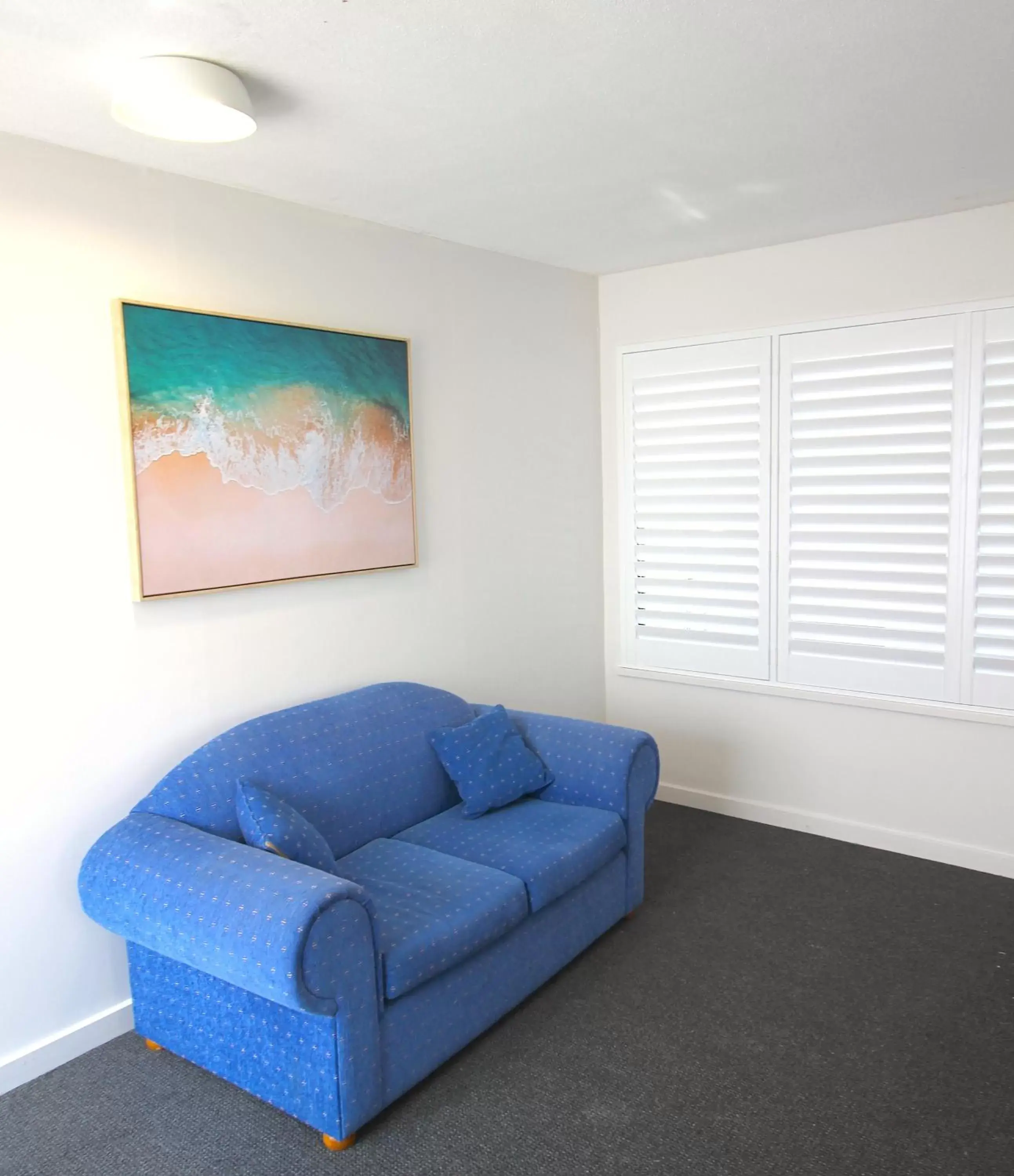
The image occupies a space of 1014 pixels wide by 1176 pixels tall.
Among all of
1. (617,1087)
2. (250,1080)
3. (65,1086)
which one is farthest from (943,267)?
(65,1086)

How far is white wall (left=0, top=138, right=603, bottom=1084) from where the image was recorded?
2.40 meters

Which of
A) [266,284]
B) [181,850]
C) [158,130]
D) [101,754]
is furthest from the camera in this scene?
[266,284]

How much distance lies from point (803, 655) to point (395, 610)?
1.68 m

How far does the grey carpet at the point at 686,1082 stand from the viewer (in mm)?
2088

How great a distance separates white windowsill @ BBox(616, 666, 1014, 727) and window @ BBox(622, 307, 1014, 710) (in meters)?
0.03

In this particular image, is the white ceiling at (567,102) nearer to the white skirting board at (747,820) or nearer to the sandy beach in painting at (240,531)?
the sandy beach in painting at (240,531)

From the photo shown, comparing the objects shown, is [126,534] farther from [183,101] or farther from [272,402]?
[183,101]

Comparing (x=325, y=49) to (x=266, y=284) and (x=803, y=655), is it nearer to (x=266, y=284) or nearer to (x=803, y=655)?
(x=266, y=284)

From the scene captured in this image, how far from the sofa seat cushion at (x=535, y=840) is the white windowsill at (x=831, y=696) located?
1.18 meters

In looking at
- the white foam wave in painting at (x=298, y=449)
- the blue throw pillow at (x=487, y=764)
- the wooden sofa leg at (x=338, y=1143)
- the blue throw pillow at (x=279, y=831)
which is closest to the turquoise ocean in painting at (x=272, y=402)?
the white foam wave in painting at (x=298, y=449)

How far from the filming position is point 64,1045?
250 cm

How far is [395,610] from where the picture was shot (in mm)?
3412

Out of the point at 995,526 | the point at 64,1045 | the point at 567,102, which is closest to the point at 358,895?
the point at 64,1045

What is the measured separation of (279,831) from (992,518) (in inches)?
104
